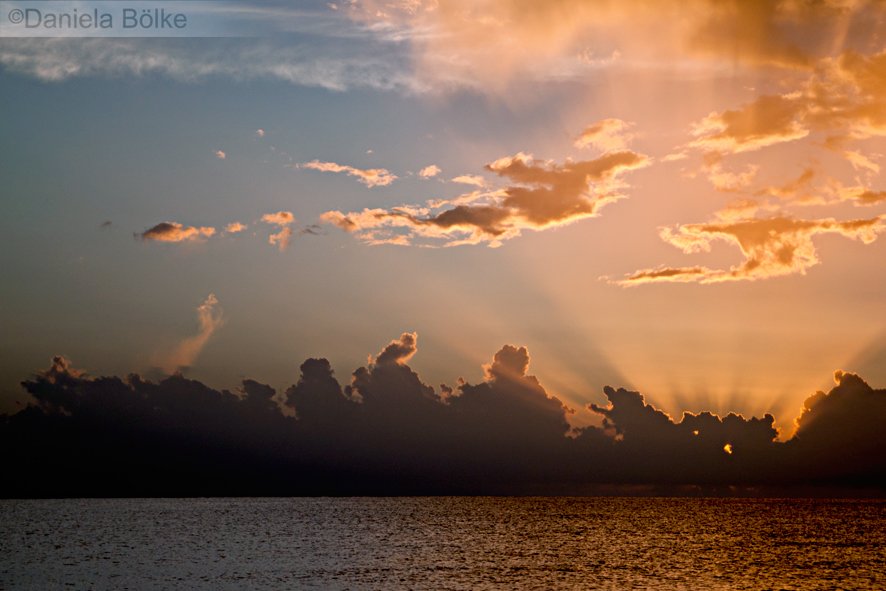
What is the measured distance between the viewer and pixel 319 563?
132 meters

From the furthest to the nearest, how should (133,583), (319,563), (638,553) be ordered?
(638,553), (319,563), (133,583)

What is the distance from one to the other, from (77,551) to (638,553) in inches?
5270

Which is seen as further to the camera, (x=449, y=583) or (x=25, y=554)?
(x=25, y=554)

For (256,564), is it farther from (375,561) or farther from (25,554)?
(25,554)

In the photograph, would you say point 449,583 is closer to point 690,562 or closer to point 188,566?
point 188,566

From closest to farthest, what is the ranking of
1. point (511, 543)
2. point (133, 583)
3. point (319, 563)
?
point (133, 583)
point (319, 563)
point (511, 543)

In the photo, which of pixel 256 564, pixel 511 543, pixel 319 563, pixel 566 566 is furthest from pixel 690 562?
pixel 256 564

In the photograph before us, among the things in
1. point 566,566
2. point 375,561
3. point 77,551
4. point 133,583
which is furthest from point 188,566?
point 566,566

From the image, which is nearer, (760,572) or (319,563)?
(760,572)

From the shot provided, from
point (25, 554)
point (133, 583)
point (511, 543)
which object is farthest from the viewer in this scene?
point (511, 543)

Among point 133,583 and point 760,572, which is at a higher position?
point 133,583

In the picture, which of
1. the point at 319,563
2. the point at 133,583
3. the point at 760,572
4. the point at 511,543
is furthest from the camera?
the point at 511,543

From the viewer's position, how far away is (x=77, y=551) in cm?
15738

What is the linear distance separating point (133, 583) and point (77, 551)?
70.0m
